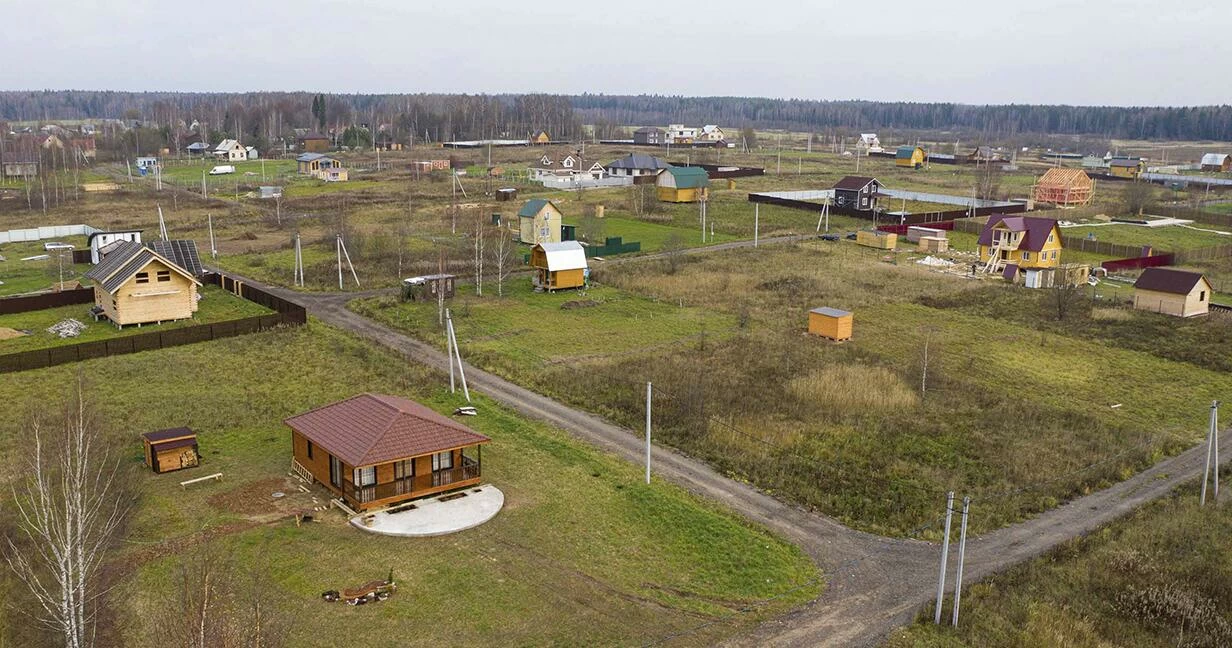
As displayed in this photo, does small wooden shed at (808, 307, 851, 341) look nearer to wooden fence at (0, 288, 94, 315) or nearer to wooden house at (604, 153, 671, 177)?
wooden fence at (0, 288, 94, 315)

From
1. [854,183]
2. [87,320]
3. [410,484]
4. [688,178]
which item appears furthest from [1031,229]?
[87,320]

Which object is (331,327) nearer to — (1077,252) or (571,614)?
(571,614)

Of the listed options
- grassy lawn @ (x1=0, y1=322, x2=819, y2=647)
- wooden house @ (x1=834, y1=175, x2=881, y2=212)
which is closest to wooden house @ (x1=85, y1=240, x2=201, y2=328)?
grassy lawn @ (x1=0, y1=322, x2=819, y2=647)

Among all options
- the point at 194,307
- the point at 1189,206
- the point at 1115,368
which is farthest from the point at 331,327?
the point at 1189,206

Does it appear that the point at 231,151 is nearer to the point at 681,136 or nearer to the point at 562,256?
the point at 681,136

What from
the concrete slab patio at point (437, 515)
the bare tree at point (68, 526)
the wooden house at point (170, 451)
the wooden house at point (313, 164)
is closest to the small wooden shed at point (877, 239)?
the concrete slab patio at point (437, 515)

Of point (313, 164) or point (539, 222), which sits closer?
point (539, 222)
